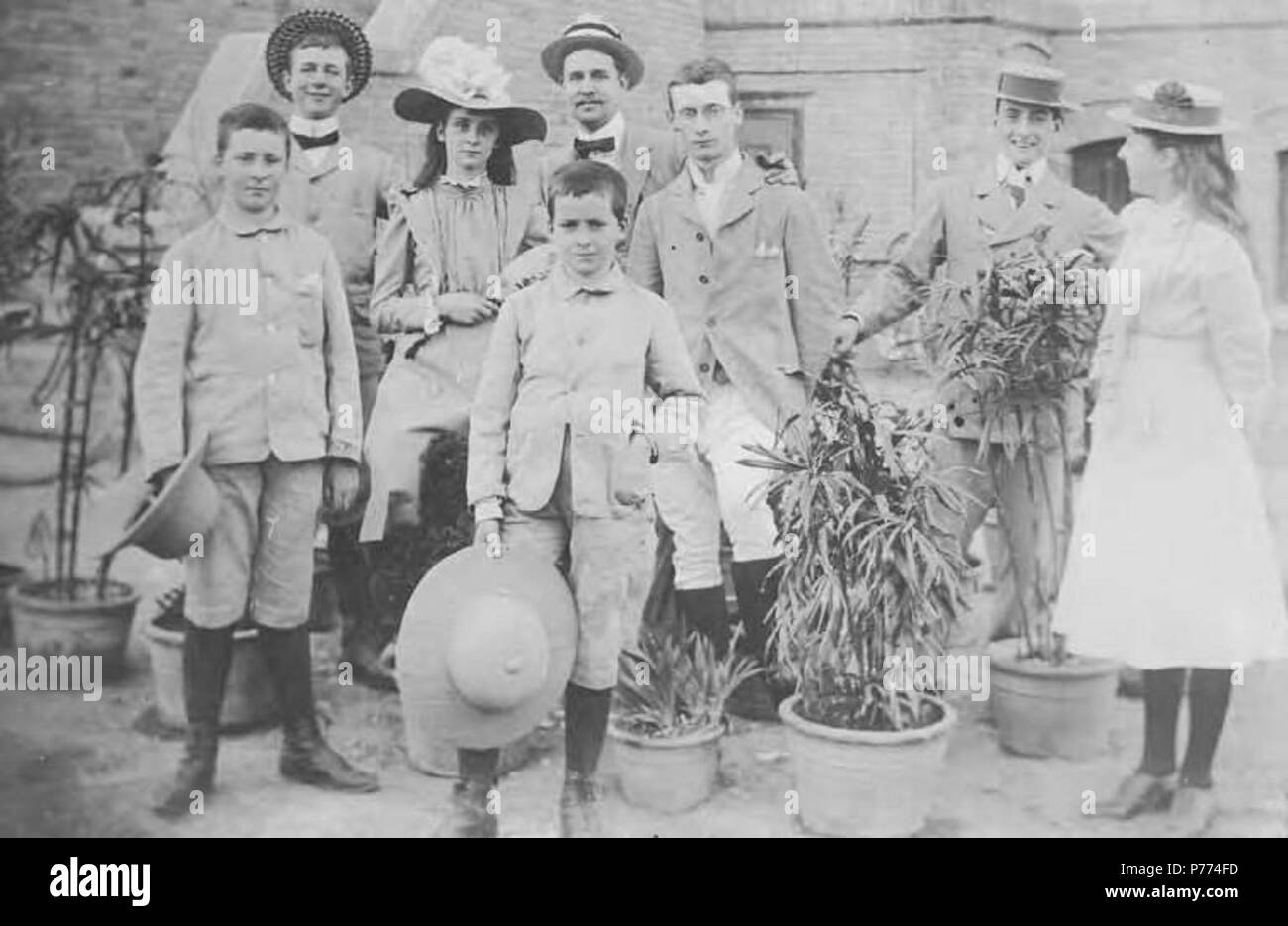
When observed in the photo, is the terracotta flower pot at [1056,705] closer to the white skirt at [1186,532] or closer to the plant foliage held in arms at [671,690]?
the white skirt at [1186,532]

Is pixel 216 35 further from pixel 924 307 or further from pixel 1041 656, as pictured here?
pixel 1041 656

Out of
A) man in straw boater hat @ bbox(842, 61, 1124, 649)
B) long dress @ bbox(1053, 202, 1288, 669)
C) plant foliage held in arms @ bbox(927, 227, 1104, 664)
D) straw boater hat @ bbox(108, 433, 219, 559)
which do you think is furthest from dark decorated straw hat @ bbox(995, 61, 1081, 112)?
straw boater hat @ bbox(108, 433, 219, 559)

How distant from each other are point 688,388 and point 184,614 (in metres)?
1.80

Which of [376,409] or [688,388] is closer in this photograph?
[688,388]

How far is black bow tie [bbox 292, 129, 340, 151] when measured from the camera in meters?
5.32

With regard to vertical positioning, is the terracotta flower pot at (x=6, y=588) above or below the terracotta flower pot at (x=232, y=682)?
above

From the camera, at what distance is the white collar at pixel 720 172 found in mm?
5262

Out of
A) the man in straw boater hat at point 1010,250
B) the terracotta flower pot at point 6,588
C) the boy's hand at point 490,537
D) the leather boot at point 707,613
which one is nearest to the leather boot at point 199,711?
the terracotta flower pot at point 6,588

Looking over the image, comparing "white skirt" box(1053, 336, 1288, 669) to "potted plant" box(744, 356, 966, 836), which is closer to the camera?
"potted plant" box(744, 356, 966, 836)

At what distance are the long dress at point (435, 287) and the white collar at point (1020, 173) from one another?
1.56 metres

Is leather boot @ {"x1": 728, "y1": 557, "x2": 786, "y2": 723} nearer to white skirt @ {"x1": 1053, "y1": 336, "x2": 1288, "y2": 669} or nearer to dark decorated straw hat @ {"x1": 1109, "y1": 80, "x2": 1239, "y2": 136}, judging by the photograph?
white skirt @ {"x1": 1053, "y1": 336, "x2": 1288, "y2": 669}

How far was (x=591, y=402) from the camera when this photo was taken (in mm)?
4836

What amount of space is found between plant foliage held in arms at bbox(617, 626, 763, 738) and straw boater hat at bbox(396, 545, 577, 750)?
0.84ft

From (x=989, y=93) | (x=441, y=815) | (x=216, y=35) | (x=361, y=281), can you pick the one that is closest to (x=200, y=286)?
(x=361, y=281)
